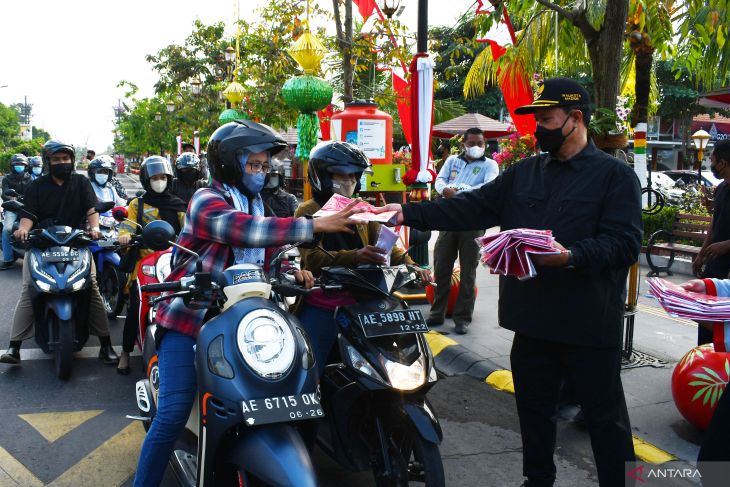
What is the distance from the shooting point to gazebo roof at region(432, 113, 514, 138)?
19547 mm

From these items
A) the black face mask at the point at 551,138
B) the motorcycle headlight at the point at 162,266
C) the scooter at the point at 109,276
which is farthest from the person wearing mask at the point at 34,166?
the black face mask at the point at 551,138

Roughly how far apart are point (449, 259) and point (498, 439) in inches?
109

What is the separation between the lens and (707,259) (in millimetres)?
5316

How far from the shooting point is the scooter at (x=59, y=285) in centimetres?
539

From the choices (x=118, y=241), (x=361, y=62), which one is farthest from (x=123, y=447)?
(x=361, y=62)

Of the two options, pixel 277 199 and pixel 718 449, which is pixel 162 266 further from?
pixel 718 449

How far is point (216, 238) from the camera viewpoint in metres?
2.91

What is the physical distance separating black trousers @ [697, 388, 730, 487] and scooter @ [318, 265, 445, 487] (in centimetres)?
112

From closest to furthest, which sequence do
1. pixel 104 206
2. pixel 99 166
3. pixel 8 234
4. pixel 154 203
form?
pixel 104 206
pixel 154 203
pixel 99 166
pixel 8 234

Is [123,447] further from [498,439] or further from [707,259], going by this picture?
[707,259]

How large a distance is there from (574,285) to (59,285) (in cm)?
414

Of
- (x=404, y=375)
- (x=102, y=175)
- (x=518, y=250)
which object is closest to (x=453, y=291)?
(x=404, y=375)

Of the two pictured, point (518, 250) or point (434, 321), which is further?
point (434, 321)

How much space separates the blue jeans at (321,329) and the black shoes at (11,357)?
10.8ft
